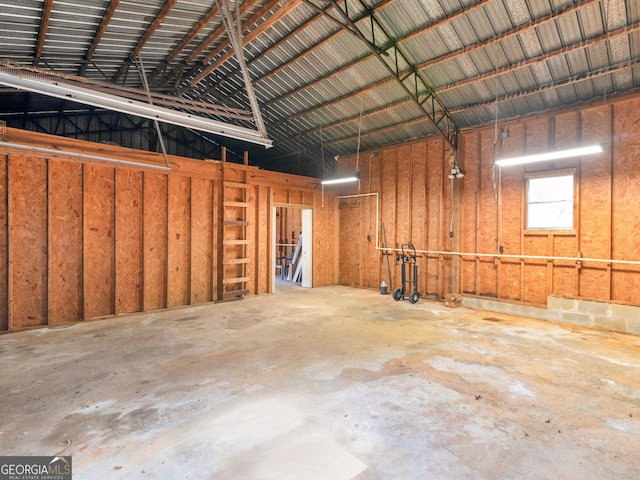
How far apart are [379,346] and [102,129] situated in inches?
497

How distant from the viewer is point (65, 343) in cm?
479

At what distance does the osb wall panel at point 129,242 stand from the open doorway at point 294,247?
4.00m

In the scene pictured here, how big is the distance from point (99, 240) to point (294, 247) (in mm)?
6835

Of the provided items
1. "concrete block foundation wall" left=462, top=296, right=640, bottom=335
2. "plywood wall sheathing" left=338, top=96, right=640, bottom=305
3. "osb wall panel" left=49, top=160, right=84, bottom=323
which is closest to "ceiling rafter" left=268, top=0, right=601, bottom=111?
"plywood wall sheathing" left=338, top=96, right=640, bottom=305

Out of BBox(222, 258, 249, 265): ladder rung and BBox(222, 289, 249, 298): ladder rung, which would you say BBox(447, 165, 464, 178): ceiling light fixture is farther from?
BBox(222, 289, 249, 298): ladder rung

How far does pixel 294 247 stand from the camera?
1223 cm

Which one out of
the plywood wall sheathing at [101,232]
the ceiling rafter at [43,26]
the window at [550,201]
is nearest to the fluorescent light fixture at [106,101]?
the ceiling rafter at [43,26]

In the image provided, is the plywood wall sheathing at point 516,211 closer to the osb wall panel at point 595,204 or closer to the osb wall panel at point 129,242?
the osb wall panel at point 595,204

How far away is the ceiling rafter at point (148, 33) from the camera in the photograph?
4.92 meters

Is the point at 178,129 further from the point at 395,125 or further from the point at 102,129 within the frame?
the point at 395,125

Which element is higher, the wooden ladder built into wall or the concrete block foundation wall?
the wooden ladder built into wall

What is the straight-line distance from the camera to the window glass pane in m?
6.45

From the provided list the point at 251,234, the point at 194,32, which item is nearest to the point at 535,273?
the point at 251,234

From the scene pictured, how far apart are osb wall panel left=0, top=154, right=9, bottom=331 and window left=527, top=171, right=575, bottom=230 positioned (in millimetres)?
9600
